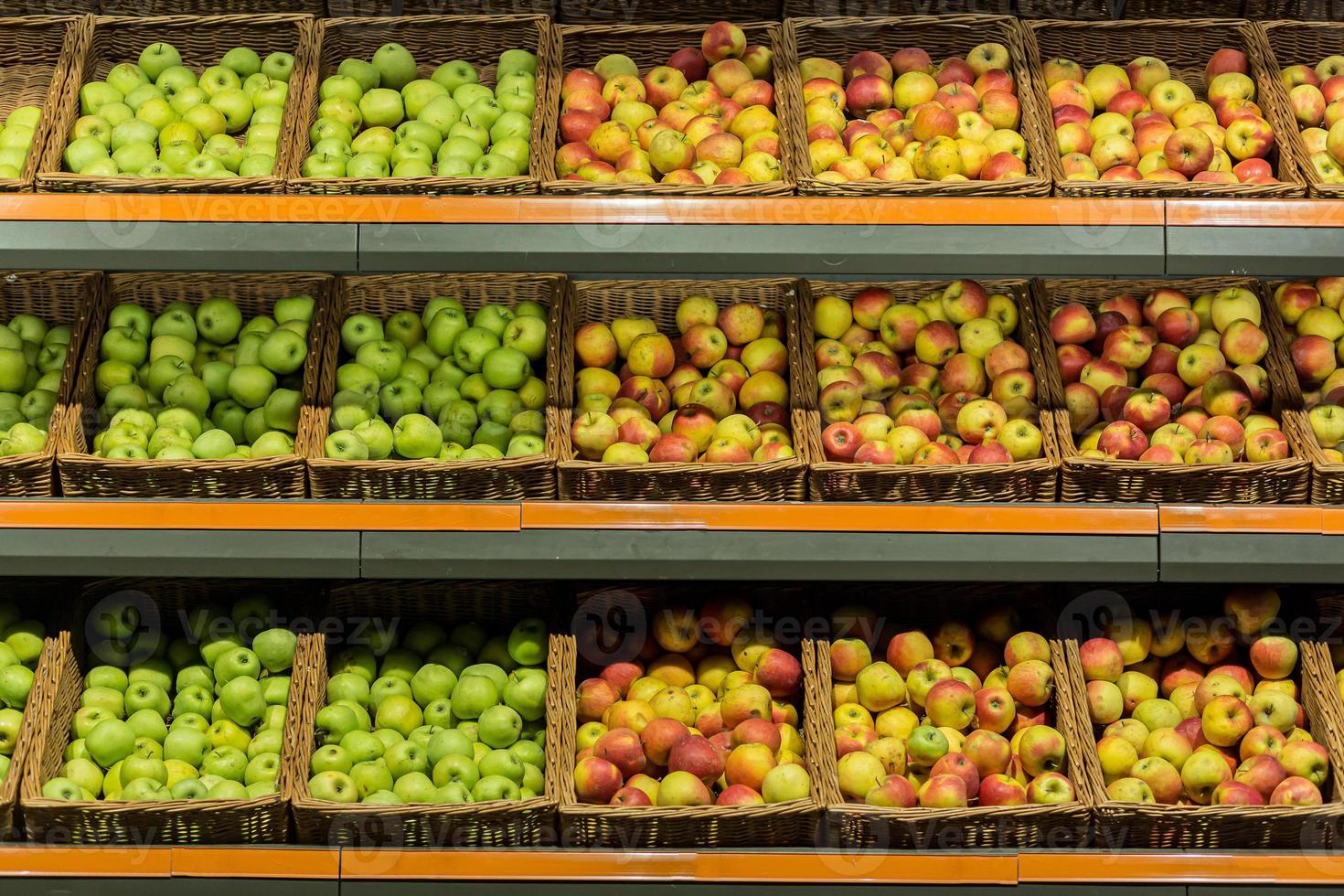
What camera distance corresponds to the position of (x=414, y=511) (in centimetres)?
257

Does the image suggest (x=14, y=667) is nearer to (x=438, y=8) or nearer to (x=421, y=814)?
(x=421, y=814)

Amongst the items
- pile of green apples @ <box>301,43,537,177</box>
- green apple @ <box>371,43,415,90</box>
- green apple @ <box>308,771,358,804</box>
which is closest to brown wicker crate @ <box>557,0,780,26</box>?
pile of green apples @ <box>301,43,537,177</box>

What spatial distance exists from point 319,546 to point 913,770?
3.82ft

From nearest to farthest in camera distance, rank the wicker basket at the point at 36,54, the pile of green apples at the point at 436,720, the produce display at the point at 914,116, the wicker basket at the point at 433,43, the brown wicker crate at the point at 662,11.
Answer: the pile of green apples at the point at 436,720 → the produce display at the point at 914,116 → the wicker basket at the point at 433,43 → the wicker basket at the point at 36,54 → the brown wicker crate at the point at 662,11

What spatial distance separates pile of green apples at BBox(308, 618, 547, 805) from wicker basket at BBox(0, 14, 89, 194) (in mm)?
1330

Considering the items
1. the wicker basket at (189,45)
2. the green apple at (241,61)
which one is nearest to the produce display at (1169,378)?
the wicker basket at (189,45)

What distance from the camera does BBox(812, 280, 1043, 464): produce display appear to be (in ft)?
8.87

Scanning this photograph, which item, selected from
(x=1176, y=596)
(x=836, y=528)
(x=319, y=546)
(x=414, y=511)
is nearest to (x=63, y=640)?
(x=319, y=546)

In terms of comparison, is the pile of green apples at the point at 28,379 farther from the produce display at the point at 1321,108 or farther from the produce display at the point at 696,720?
the produce display at the point at 1321,108

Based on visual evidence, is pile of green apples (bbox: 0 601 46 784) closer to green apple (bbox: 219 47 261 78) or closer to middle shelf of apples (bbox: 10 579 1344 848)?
middle shelf of apples (bbox: 10 579 1344 848)

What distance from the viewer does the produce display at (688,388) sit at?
270 cm

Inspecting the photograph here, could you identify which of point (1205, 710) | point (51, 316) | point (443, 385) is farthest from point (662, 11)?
point (1205, 710)

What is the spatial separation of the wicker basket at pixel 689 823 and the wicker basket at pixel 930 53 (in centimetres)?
101

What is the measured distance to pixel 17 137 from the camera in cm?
286
